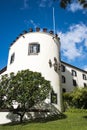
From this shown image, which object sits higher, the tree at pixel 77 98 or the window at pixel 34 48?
the window at pixel 34 48

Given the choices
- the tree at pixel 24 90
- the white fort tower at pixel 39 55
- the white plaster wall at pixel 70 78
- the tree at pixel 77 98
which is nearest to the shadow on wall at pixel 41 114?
the white fort tower at pixel 39 55

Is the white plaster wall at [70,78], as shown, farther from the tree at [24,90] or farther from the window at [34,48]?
the tree at [24,90]

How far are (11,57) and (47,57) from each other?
760cm

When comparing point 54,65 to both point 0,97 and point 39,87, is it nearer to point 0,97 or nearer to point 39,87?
point 39,87

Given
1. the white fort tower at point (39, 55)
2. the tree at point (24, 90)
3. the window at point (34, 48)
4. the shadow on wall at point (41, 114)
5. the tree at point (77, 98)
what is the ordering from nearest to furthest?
1. the tree at point (24, 90)
2. the shadow on wall at point (41, 114)
3. the white fort tower at point (39, 55)
4. the tree at point (77, 98)
5. the window at point (34, 48)

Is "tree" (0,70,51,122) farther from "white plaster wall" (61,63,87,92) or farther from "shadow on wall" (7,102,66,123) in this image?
"white plaster wall" (61,63,87,92)

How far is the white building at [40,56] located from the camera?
30.2 meters

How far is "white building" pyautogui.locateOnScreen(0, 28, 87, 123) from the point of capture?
30156 millimetres

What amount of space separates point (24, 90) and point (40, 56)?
11.0 metres

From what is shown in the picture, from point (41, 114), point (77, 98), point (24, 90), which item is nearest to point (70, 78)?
point (77, 98)

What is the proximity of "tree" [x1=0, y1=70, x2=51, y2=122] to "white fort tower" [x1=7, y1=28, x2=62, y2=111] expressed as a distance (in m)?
7.06

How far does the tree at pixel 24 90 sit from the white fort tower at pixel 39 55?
7059 millimetres

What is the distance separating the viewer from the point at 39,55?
31.1 meters

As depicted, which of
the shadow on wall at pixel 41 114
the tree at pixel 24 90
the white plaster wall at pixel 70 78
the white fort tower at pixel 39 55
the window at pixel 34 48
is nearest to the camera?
the tree at pixel 24 90
